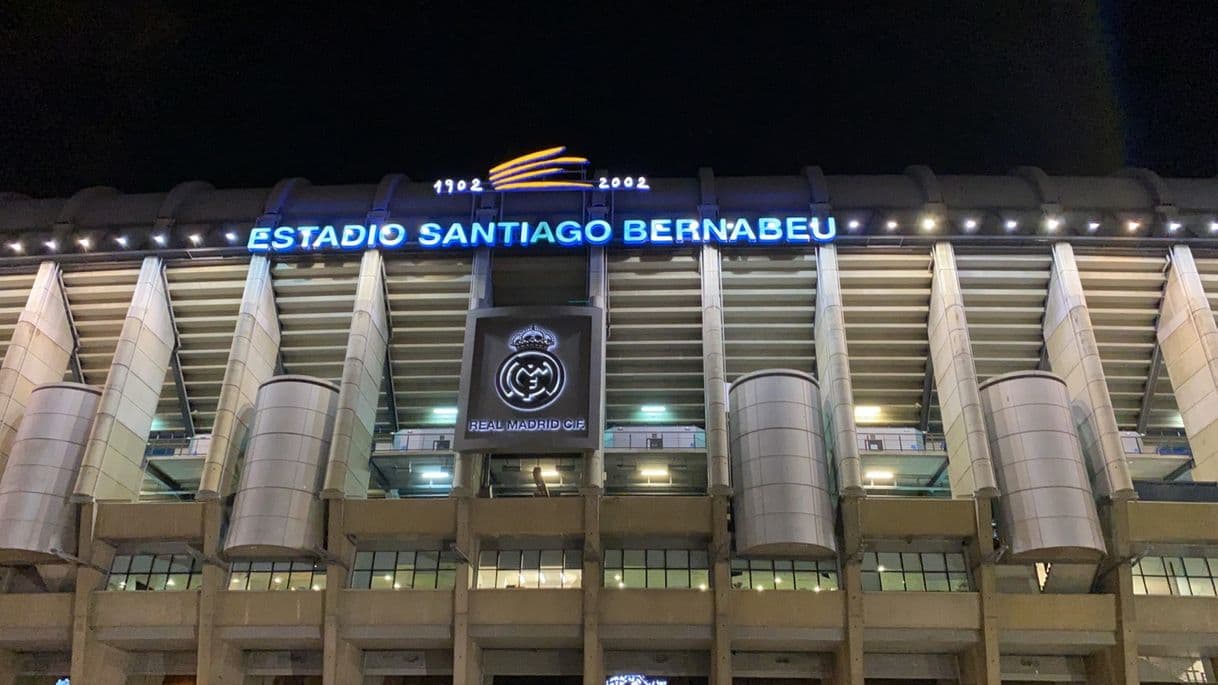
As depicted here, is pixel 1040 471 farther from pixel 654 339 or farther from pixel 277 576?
pixel 277 576

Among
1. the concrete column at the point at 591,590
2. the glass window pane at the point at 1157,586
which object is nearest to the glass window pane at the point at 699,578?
the concrete column at the point at 591,590

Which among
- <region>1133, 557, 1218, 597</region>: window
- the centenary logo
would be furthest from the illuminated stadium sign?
<region>1133, 557, 1218, 597</region>: window

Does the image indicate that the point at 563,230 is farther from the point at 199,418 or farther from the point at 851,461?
the point at 199,418

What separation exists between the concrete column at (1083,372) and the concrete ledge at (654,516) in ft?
58.1

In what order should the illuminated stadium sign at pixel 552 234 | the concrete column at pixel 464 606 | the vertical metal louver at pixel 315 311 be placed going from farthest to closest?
1. the vertical metal louver at pixel 315 311
2. the illuminated stadium sign at pixel 552 234
3. the concrete column at pixel 464 606

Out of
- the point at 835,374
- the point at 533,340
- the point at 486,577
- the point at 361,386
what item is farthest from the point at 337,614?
the point at 835,374

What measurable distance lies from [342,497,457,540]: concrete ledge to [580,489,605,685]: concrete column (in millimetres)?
6061

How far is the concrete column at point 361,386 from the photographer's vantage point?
42.7 m

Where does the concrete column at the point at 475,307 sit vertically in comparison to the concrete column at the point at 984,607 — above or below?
above

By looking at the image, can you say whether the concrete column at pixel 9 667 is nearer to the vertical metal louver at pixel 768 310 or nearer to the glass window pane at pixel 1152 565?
the vertical metal louver at pixel 768 310

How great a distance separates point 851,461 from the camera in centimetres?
4175

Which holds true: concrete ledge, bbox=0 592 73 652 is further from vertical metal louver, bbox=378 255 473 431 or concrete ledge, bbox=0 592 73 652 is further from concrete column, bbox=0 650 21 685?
vertical metal louver, bbox=378 255 473 431

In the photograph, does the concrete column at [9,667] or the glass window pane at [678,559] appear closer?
the concrete column at [9,667]

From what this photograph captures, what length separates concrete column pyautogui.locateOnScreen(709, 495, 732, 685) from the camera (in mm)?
39000
